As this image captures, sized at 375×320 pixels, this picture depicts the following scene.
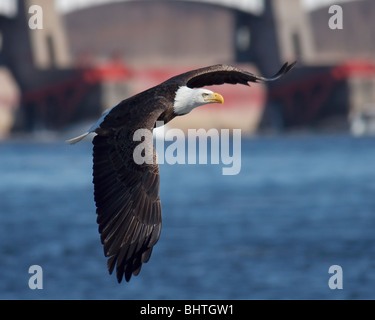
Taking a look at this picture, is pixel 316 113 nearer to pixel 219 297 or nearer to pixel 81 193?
pixel 81 193

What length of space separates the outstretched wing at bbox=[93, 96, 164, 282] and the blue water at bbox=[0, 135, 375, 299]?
11.7 meters

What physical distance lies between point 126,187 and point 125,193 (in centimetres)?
8

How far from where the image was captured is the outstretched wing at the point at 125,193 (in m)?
11.2

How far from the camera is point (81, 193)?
45.5 metres

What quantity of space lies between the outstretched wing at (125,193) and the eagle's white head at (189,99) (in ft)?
3.01

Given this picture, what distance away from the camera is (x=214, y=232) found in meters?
34.3

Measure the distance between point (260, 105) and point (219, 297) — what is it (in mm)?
53688
